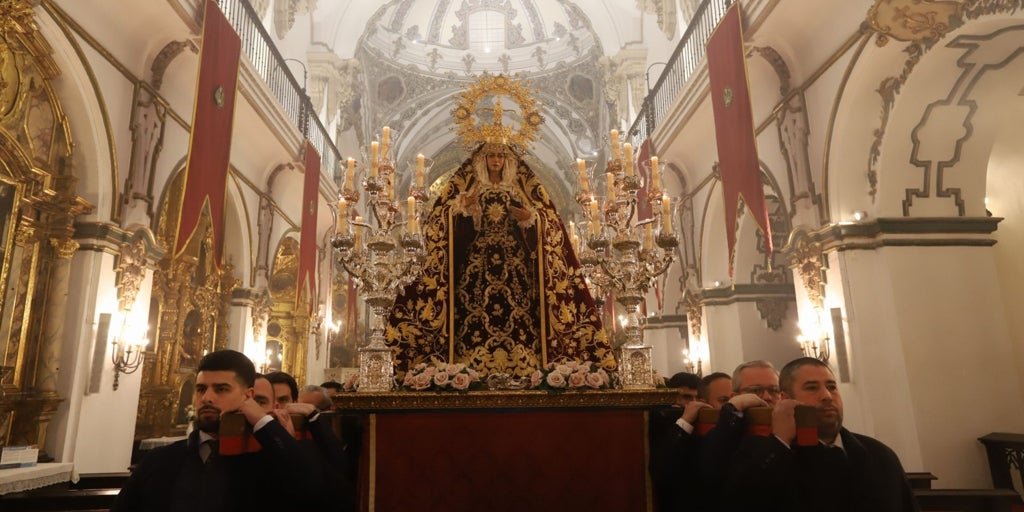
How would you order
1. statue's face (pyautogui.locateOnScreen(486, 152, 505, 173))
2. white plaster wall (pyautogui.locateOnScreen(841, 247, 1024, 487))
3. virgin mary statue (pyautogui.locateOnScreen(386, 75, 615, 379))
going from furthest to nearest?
1. white plaster wall (pyautogui.locateOnScreen(841, 247, 1024, 487))
2. statue's face (pyautogui.locateOnScreen(486, 152, 505, 173))
3. virgin mary statue (pyautogui.locateOnScreen(386, 75, 615, 379))

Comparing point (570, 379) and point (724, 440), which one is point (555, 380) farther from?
point (724, 440)

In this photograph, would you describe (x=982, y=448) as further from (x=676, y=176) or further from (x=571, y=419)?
(x=676, y=176)

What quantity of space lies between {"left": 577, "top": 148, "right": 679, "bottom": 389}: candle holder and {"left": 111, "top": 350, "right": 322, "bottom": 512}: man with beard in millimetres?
2048

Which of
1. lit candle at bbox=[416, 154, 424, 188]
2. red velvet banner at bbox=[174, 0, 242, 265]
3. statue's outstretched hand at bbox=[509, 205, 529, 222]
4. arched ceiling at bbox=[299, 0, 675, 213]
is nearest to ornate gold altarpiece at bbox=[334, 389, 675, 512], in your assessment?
statue's outstretched hand at bbox=[509, 205, 529, 222]

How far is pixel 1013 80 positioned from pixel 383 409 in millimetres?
7838

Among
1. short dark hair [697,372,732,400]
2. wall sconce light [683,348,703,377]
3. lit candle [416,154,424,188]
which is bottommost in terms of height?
short dark hair [697,372,732,400]

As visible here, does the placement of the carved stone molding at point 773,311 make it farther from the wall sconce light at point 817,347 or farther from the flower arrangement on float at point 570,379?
the flower arrangement on float at point 570,379

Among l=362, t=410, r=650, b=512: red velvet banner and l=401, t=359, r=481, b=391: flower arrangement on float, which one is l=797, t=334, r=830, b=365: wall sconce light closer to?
l=362, t=410, r=650, b=512: red velvet banner

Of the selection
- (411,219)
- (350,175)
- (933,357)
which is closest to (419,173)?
(350,175)

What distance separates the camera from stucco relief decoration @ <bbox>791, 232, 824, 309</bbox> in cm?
743

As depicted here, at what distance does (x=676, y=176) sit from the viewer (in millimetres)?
12453

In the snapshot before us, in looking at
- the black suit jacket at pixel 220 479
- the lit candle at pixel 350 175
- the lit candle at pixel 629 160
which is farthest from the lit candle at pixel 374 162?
the black suit jacket at pixel 220 479

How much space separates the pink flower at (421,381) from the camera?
3410mm

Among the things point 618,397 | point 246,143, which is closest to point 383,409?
point 618,397
